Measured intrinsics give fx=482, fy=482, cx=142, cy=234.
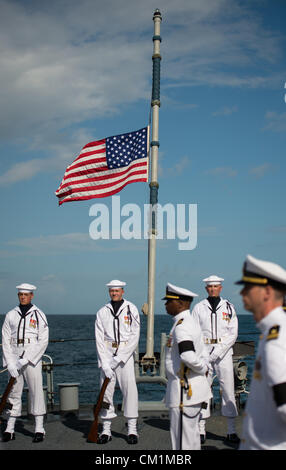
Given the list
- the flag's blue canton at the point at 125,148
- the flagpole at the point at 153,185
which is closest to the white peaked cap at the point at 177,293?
the flagpole at the point at 153,185

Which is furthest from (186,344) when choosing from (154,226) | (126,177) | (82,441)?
(126,177)

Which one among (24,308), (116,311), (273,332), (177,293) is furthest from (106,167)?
(273,332)

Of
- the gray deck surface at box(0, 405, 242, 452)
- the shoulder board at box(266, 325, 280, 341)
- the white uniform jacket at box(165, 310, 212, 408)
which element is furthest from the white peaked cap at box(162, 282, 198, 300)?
the gray deck surface at box(0, 405, 242, 452)

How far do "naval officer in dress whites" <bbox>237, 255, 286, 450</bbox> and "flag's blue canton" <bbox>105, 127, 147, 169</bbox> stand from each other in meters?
7.37

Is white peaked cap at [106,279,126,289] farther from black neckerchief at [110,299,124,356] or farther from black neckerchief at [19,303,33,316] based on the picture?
black neckerchief at [19,303,33,316]

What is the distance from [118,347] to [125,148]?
4638 millimetres

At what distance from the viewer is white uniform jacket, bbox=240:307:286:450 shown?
8.70 ft

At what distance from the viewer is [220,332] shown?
7.36m

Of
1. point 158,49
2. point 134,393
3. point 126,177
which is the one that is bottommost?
point 134,393

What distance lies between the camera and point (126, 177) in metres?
10.2

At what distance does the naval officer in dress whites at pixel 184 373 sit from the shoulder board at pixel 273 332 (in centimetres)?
210

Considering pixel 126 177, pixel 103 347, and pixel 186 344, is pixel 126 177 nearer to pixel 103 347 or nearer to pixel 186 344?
pixel 103 347
